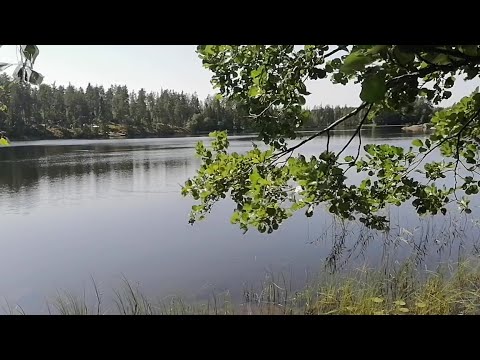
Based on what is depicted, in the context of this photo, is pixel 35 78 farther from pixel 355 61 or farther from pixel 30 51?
pixel 355 61

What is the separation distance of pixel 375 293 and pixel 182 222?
5789mm

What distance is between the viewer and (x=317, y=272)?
232 inches

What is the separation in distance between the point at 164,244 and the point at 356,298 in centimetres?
476

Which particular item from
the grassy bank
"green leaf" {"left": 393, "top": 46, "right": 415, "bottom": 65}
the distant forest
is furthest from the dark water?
the distant forest

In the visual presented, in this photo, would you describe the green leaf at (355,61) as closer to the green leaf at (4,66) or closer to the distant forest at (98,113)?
the green leaf at (4,66)

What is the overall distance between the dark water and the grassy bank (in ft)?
2.19

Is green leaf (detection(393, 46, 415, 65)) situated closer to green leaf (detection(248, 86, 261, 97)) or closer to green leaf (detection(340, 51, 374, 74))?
green leaf (detection(340, 51, 374, 74))

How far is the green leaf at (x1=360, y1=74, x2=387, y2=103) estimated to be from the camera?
57cm

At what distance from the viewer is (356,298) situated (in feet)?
14.0

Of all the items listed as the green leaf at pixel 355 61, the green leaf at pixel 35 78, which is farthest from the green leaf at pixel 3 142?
the green leaf at pixel 355 61

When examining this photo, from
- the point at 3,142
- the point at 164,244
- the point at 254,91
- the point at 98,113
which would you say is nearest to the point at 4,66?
the point at 3,142
